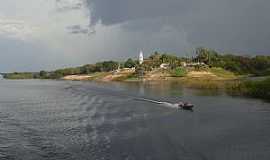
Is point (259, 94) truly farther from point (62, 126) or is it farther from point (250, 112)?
point (62, 126)

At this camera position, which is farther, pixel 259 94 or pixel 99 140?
pixel 259 94

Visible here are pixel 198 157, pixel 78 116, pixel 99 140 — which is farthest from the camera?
pixel 78 116

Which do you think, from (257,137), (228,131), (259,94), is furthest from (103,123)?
(259,94)

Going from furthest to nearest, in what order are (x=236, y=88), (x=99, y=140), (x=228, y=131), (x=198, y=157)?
1. (x=236, y=88)
2. (x=228, y=131)
3. (x=99, y=140)
4. (x=198, y=157)

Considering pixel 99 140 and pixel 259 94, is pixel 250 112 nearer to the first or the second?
pixel 259 94

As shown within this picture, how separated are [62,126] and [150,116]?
1770 cm

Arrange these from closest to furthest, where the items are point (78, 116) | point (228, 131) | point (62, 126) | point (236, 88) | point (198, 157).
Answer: point (198, 157) → point (228, 131) → point (62, 126) → point (78, 116) → point (236, 88)

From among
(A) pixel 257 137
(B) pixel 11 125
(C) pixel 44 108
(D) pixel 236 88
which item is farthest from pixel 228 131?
(D) pixel 236 88

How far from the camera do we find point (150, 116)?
6881 centimetres

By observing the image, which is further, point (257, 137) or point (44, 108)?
point (44, 108)

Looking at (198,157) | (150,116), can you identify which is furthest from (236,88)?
(198,157)

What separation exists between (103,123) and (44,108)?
25810mm

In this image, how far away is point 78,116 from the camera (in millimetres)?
68125

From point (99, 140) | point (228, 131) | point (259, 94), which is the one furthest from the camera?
point (259, 94)
